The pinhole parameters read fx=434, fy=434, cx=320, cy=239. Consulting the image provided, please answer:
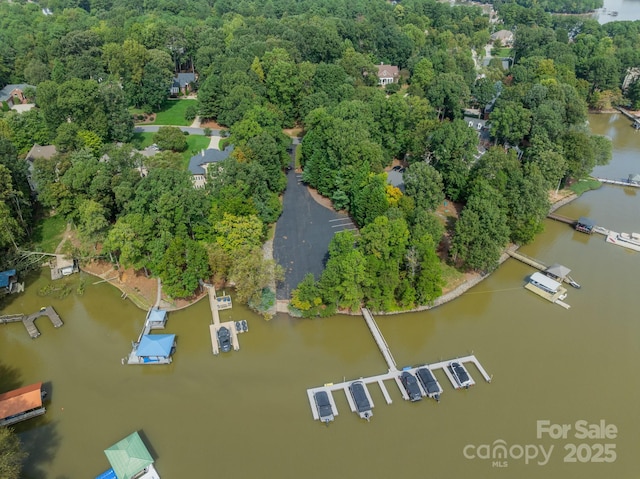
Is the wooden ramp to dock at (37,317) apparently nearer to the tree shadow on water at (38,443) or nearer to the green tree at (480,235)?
the tree shadow on water at (38,443)

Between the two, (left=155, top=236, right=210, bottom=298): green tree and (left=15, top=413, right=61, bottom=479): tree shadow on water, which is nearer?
(left=15, top=413, right=61, bottom=479): tree shadow on water

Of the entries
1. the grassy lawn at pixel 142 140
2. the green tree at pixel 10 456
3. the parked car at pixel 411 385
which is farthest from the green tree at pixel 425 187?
the grassy lawn at pixel 142 140

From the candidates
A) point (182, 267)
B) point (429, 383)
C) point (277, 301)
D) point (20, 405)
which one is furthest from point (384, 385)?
point (20, 405)

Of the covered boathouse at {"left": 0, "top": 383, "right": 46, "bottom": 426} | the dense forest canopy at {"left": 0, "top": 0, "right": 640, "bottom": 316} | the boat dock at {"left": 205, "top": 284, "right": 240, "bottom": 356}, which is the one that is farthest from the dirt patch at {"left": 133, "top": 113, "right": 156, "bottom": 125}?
the covered boathouse at {"left": 0, "top": 383, "right": 46, "bottom": 426}

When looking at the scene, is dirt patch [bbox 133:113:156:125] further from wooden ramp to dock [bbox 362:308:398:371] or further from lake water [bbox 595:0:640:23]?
lake water [bbox 595:0:640:23]

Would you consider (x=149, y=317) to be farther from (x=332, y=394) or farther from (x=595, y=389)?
(x=595, y=389)

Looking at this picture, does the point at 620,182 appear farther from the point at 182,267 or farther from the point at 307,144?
the point at 182,267
